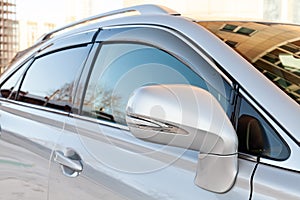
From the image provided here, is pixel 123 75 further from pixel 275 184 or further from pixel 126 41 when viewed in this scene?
pixel 275 184

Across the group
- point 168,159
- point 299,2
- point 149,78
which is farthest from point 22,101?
point 299,2

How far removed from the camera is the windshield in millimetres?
1421

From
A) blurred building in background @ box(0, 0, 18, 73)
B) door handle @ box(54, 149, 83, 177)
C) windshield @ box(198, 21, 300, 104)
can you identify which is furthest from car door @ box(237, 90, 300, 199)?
blurred building in background @ box(0, 0, 18, 73)

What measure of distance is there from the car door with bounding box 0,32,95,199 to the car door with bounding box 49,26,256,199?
3.9 inches

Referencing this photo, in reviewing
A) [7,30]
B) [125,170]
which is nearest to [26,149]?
[125,170]

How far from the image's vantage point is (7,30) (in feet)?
37.9

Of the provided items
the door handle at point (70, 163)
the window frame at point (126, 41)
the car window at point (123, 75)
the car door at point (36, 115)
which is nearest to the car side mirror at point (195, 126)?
the window frame at point (126, 41)

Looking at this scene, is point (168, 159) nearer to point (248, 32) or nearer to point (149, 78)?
point (149, 78)

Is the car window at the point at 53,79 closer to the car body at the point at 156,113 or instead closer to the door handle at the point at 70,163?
the car body at the point at 156,113

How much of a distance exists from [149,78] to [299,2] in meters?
4.41

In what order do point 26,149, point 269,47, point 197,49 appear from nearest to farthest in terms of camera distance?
point 197,49 < point 269,47 < point 26,149

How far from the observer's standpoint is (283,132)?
122 cm

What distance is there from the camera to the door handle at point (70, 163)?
1743 millimetres

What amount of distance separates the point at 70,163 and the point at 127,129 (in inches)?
11.5
